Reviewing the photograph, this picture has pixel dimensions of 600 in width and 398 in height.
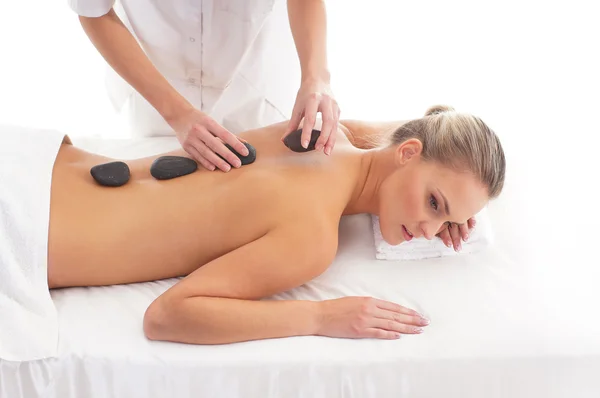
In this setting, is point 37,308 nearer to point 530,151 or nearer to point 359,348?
point 359,348

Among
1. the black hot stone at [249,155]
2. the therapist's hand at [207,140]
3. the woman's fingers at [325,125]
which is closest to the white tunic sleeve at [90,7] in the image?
the therapist's hand at [207,140]

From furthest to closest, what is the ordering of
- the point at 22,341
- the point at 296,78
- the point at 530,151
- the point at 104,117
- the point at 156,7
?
the point at 104,117 < the point at 296,78 < the point at 530,151 < the point at 156,7 < the point at 22,341

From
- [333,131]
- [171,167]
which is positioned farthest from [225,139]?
[333,131]

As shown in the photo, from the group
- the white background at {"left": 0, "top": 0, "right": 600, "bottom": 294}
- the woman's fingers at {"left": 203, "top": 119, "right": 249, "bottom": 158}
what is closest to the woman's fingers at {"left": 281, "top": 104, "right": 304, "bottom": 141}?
the woman's fingers at {"left": 203, "top": 119, "right": 249, "bottom": 158}

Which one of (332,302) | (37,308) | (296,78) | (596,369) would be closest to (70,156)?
(37,308)

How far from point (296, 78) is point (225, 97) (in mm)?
395

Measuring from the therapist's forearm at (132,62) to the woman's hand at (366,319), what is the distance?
0.58m

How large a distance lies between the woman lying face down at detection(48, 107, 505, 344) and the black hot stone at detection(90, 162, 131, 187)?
0.7 inches

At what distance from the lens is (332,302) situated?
5.28 ft

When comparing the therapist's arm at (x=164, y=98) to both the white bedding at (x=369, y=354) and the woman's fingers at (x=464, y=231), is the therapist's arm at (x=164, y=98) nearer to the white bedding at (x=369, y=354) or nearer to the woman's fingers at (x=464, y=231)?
the white bedding at (x=369, y=354)

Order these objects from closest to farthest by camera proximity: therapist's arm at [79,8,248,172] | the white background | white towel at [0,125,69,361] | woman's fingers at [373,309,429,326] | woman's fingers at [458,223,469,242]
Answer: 1. white towel at [0,125,69,361]
2. woman's fingers at [373,309,429,326]
3. therapist's arm at [79,8,248,172]
4. woman's fingers at [458,223,469,242]
5. the white background

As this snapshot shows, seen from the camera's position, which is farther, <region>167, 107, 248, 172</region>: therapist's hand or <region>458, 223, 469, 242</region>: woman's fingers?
<region>458, 223, 469, 242</region>: woman's fingers

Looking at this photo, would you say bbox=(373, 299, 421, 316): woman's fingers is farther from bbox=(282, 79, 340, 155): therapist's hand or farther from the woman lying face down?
bbox=(282, 79, 340, 155): therapist's hand

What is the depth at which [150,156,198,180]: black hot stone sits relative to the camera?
171 centimetres
